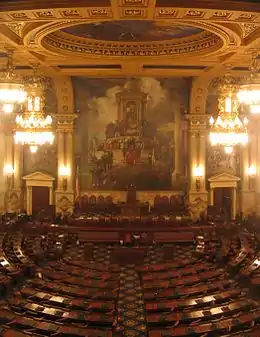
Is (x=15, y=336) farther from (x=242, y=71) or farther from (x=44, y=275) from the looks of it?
(x=242, y=71)

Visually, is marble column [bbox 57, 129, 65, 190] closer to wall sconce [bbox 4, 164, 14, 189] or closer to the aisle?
wall sconce [bbox 4, 164, 14, 189]

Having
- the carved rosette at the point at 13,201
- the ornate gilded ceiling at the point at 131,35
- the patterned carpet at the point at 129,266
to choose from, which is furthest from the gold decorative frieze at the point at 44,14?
the carved rosette at the point at 13,201

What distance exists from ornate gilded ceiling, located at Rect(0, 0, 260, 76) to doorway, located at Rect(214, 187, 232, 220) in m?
6.99

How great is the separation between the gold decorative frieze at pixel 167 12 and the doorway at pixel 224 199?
15657 mm

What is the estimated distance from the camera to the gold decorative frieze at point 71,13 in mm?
11094

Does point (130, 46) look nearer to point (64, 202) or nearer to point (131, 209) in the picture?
point (131, 209)

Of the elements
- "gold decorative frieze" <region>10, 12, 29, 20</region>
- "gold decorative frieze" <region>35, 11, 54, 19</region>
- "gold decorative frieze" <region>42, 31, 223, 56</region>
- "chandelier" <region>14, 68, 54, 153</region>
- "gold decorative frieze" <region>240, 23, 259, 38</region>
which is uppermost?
"gold decorative frieze" <region>42, 31, 223, 56</region>

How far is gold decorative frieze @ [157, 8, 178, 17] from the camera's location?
10852 mm

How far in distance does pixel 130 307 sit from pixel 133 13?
26.2ft

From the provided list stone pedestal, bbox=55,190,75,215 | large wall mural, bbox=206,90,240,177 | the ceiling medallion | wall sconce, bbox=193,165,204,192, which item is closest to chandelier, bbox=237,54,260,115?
the ceiling medallion

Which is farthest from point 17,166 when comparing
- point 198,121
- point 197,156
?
point 198,121

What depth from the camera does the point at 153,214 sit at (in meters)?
24.3

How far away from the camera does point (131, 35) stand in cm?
1683

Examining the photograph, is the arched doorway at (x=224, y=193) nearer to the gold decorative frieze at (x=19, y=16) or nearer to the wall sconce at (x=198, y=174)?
the wall sconce at (x=198, y=174)
